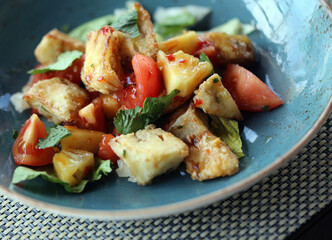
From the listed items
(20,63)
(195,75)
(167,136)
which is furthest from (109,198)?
(20,63)

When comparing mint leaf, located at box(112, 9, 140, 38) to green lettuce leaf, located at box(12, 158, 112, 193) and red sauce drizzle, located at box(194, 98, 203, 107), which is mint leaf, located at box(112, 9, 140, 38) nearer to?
red sauce drizzle, located at box(194, 98, 203, 107)

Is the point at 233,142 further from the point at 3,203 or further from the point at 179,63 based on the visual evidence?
the point at 3,203

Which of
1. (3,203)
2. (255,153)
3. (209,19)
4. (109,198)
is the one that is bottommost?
(3,203)

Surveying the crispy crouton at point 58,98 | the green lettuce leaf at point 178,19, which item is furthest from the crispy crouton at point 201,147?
the green lettuce leaf at point 178,19

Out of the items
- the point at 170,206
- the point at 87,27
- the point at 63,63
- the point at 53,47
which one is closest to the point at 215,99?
the point at 170,206

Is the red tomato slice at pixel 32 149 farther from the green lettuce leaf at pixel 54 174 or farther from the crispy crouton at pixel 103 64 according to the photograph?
the crispy crouton at pixel 103 64

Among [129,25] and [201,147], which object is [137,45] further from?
[201,147]
